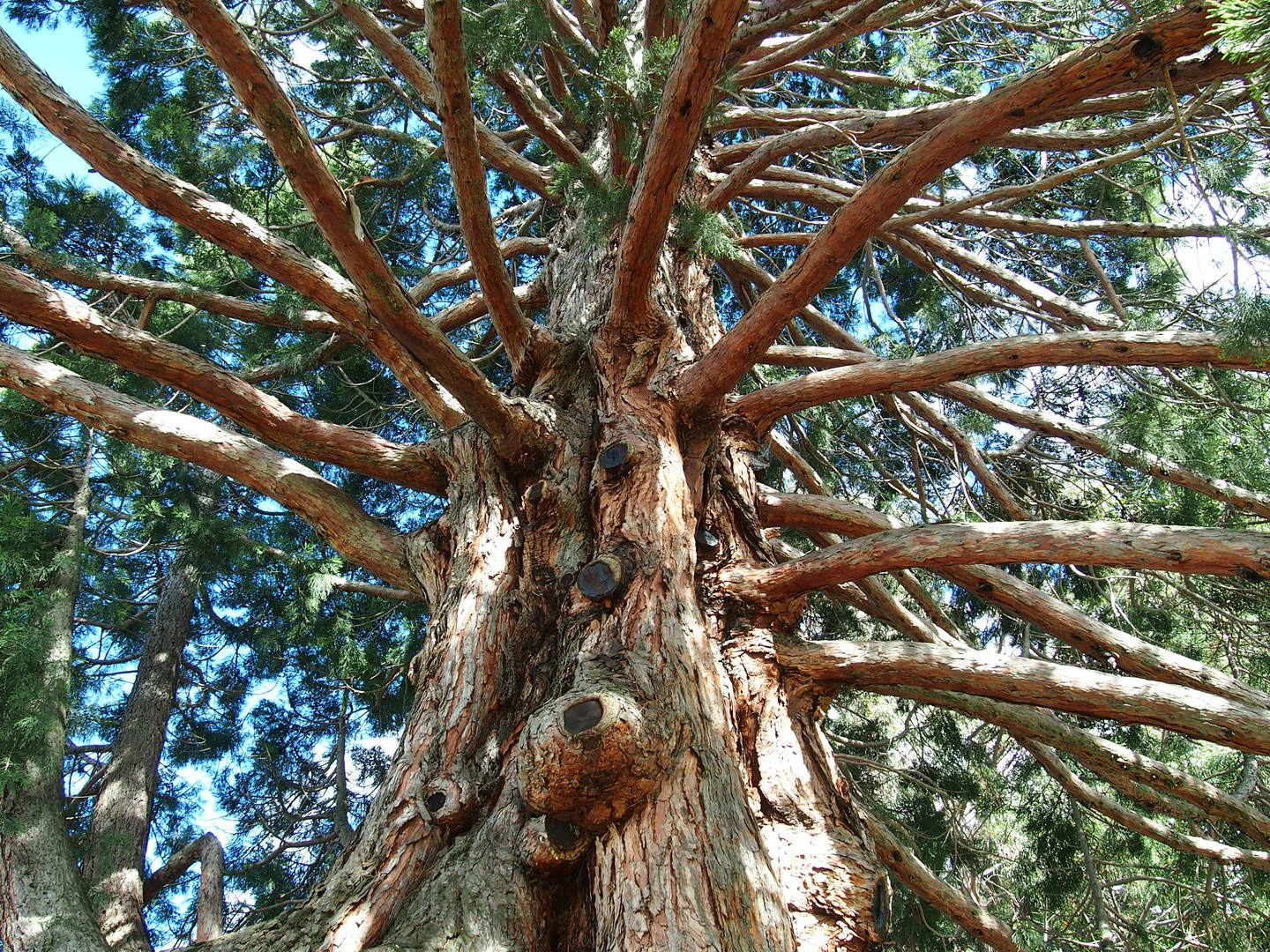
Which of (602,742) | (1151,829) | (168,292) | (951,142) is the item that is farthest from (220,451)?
(1151,829)

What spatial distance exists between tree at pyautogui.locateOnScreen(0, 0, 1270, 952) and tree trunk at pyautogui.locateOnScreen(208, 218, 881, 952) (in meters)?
0.01

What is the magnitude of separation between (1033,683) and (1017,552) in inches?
14.3

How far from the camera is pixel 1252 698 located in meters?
2.42

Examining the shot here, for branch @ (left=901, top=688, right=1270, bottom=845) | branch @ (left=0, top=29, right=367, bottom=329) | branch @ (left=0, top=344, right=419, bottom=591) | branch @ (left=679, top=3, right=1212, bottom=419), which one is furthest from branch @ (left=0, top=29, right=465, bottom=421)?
branch @ (left=901, top=688, right=1270, bottom=845)

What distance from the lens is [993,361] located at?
9.23 ft

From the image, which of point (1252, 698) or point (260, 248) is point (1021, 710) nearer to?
point (1252, 698)

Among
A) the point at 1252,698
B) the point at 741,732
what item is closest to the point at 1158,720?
the point at 1252,698

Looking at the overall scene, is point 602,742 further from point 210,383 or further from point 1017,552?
point 210,383

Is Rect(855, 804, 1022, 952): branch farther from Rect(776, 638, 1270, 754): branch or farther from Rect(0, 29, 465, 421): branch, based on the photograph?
Rect(0, 29, 465, 421): branch

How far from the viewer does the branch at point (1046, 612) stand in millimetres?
2547

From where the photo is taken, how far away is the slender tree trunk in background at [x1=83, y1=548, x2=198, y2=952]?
148 inches

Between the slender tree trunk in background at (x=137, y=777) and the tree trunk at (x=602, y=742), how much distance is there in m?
1.95

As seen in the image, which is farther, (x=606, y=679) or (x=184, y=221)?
(x=184, y=221)

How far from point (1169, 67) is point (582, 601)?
2240 millimetres
